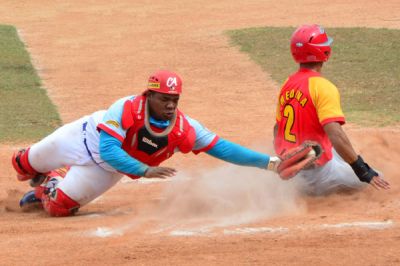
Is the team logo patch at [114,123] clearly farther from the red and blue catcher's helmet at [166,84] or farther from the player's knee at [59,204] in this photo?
the player's knee at [59,204]

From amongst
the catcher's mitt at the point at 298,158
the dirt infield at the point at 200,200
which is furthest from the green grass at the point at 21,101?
the catcher's mitt at the point at 298,158

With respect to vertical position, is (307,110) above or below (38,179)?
above

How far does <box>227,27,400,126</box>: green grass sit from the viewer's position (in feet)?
42.4

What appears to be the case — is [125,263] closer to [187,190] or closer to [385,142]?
[187,190]

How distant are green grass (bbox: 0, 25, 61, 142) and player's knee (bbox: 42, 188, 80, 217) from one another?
3.25 m

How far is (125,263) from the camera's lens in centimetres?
668

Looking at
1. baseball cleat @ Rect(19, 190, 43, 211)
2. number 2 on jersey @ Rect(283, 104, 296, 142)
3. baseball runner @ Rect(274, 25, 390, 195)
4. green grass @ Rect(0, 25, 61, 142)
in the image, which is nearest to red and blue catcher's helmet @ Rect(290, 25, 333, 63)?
baseball runner @ Rect(274, 25, 390, 195)

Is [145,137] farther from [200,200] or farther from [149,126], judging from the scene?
[200,200]

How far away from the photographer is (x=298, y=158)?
26.8 ft

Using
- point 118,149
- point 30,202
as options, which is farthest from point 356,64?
point 118,149

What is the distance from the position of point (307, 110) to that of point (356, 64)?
283 inches

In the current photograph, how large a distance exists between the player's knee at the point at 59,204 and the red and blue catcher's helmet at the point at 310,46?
2.30 metres

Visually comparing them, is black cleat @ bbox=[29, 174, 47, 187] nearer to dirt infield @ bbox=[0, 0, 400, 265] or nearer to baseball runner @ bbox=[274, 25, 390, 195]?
dirt infield @ bbox=[0, 0, 400, 265]

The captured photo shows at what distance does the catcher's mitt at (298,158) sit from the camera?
816cm
